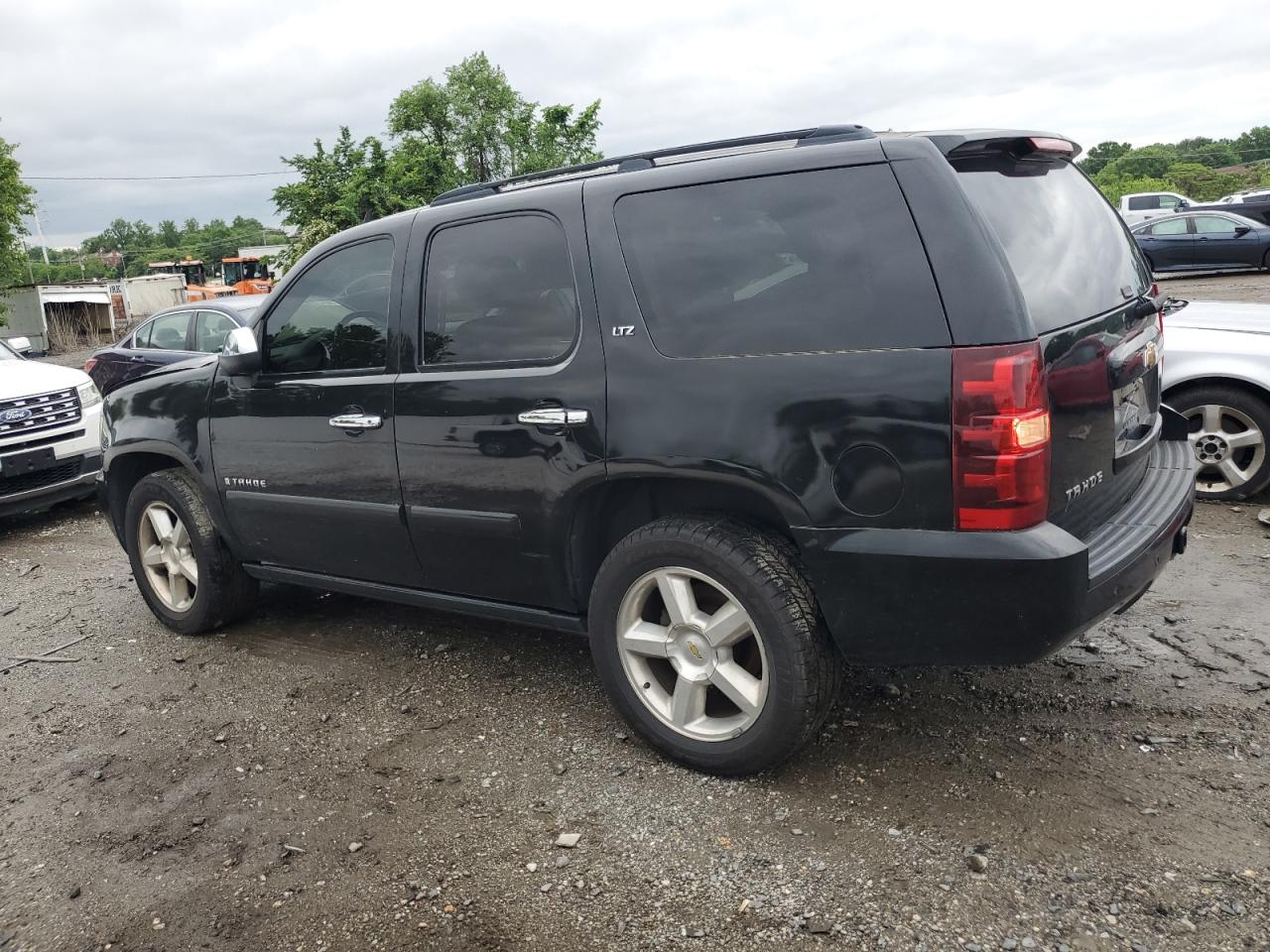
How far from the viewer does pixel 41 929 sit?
2.79 metres

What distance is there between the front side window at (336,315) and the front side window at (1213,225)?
67.0 ft

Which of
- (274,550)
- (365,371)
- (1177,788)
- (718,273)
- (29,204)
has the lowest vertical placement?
(1177,788)

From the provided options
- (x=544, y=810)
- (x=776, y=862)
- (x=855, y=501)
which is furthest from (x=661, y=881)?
(x=855, y=501)

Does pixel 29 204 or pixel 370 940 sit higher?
pixel 29 204

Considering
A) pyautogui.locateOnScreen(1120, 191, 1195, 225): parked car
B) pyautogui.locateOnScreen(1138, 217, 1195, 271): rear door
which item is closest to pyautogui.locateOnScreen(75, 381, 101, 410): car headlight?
pyautogui.locateOnScreen(1138, 217, 1195, 271): rear door

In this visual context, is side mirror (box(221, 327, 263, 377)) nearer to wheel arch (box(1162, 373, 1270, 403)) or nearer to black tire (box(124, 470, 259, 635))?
black tire (box(124, 470, 259, 635))

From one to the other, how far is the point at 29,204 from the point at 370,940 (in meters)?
43.5

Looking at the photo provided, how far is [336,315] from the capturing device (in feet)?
13.5

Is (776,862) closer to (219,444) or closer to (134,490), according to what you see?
(219,444)

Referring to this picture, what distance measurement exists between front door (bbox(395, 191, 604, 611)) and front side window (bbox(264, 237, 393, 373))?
18cm

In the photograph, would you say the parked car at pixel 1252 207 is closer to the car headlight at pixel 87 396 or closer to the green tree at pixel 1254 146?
the car headlight at pixel 87 396

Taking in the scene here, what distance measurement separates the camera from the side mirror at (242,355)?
14.1 ft

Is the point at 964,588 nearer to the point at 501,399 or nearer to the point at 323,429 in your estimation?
the point at 501,399

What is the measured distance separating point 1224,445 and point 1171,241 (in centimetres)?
1691
